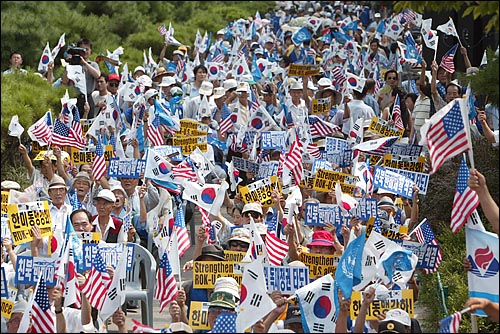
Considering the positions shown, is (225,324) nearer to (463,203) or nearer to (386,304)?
(386,304)

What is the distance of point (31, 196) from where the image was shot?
1269 centimetres

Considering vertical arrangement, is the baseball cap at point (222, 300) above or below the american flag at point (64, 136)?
below

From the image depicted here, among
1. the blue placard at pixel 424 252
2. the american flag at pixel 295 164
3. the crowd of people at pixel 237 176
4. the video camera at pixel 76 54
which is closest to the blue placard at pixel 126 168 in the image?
the crowd of people at pixel 237 176

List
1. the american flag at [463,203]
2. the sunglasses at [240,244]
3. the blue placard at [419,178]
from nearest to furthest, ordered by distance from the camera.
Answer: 1. the american flag at [463,203]
2. the sunglasses at [240,244]
3. the blue placard at [419,178]

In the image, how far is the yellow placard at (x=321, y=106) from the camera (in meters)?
18.6

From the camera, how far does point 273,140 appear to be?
15.8 meters

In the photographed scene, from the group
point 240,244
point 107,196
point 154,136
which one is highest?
point 154,136

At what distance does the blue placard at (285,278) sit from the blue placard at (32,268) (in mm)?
1743

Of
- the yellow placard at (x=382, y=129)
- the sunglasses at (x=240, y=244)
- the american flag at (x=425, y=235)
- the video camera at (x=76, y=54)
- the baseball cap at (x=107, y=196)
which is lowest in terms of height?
the sunglasses at (x=240, y=244)

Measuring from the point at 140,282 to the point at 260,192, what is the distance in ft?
4.93

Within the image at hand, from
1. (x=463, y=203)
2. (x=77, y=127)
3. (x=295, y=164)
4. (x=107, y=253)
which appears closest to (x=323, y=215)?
(x=295, y=164)

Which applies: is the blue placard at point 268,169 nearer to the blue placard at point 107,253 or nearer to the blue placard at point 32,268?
the blue placard at point 107,253

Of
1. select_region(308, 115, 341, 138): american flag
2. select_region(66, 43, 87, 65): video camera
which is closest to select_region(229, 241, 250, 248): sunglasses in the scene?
select_region(308, 115, 341, 138): american flag

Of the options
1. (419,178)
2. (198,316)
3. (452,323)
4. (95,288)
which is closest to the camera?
Result: (452,323)
